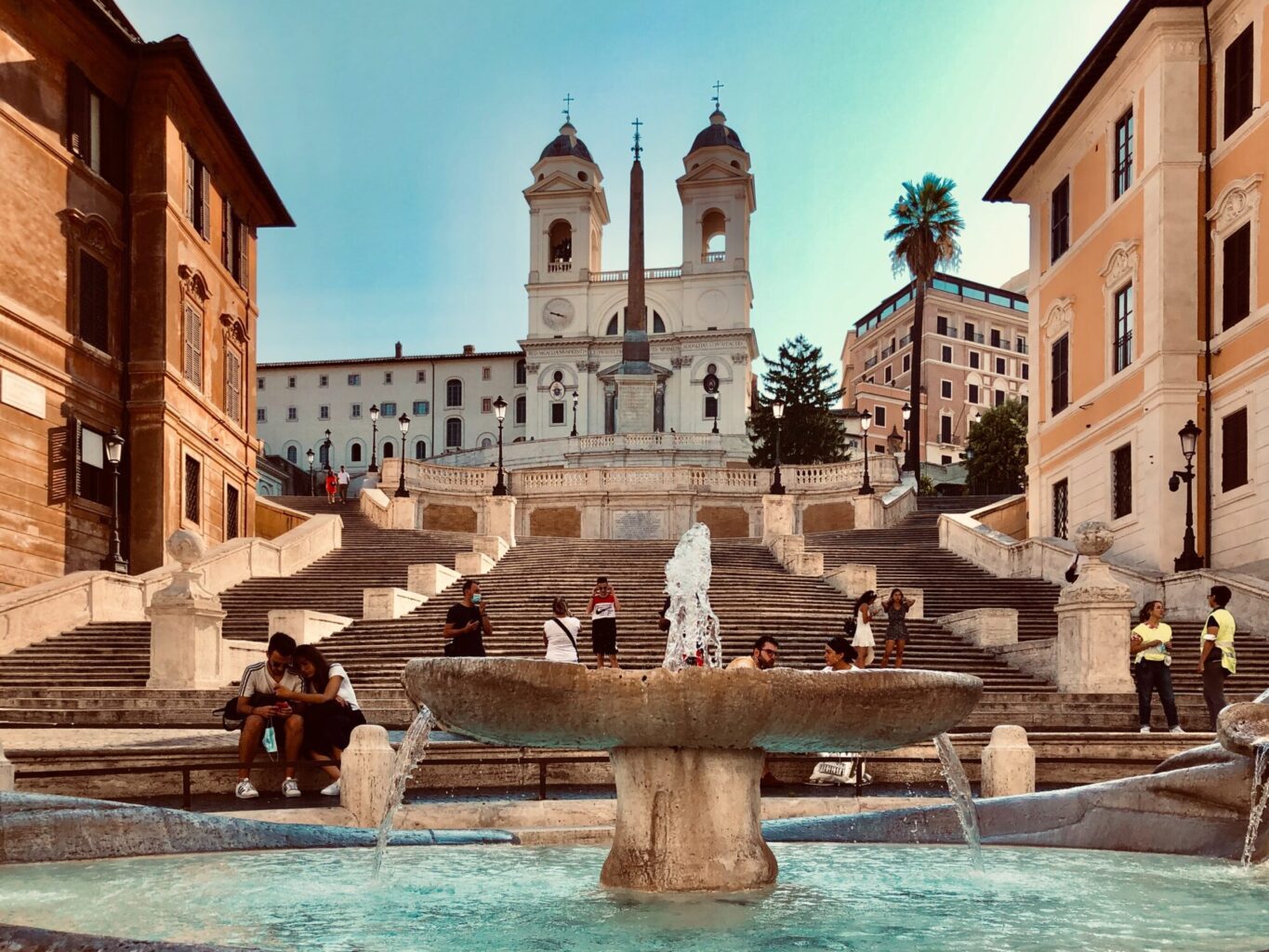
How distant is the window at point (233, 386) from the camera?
3428 cm

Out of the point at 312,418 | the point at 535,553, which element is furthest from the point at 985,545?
the point at 312,418

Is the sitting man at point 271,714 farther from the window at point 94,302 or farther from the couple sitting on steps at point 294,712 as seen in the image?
the window at point 94,302

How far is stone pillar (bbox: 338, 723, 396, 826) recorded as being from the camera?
9188 mm

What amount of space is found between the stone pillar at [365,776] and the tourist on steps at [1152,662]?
7.92 meters

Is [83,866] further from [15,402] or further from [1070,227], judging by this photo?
[1070,227]

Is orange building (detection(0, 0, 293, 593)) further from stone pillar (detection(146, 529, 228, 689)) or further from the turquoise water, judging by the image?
the turquoise water

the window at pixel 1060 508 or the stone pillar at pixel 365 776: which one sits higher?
the window at pixel 1060 508

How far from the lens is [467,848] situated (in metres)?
7.80

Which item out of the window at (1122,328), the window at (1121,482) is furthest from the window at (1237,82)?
the window at (1121,482)

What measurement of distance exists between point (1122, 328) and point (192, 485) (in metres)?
20.4

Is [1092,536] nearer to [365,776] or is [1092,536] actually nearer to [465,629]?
[465,629]

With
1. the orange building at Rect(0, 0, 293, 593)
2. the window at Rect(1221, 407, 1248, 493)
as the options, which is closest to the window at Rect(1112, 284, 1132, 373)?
the window at Rect(1221, 407, 1248, 493)

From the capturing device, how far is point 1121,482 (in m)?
27.4

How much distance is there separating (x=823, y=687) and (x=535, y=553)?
2493 cm
